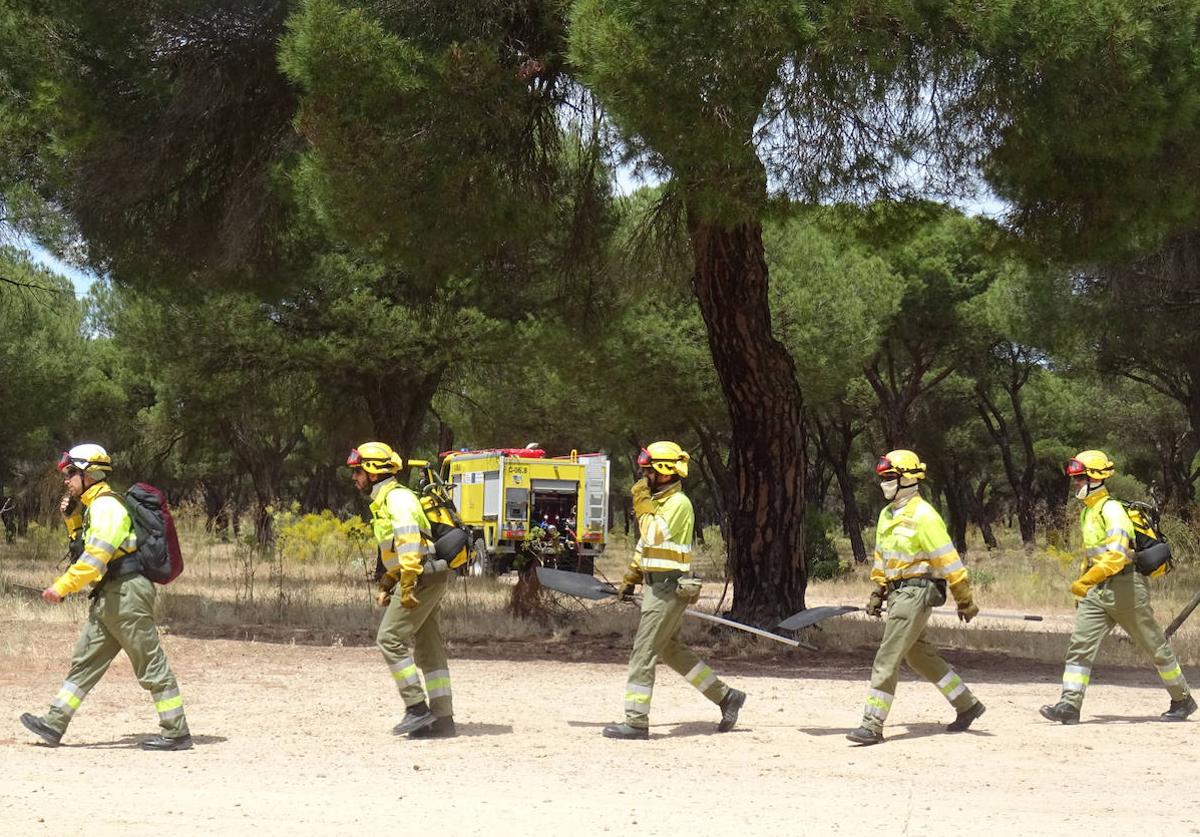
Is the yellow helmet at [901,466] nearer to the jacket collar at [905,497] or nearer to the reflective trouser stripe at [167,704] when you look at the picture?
the jacket collar at [905,497]

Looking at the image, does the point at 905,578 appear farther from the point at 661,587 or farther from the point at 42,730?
the point at 42,730

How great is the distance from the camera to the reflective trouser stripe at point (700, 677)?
8.40m

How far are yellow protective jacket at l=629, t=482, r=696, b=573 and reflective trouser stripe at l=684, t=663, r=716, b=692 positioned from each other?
1.97 ft

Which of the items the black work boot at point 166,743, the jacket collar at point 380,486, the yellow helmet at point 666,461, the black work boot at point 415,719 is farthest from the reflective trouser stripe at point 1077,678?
the black work boot at point 166,743

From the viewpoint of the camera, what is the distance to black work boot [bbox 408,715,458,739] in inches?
327

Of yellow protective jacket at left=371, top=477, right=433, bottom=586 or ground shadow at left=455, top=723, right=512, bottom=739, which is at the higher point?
yellow protective jacket at left=371, top=477, right=433, bottom=586

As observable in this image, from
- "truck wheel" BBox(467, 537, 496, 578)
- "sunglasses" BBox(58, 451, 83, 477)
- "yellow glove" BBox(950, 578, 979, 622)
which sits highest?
"sunglasses" BBox(58, 451, 83, 477)

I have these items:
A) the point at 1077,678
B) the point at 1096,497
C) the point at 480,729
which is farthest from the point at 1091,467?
the point at 480,729

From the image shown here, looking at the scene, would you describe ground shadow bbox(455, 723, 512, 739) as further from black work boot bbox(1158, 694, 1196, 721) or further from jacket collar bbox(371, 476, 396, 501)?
black work boot bbox(1158, 694, 1196, 721)

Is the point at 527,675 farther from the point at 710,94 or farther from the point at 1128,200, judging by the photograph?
the point at 1128,200

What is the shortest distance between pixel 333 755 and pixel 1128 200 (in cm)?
812

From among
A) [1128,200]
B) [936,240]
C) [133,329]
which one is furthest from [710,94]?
[936,240]

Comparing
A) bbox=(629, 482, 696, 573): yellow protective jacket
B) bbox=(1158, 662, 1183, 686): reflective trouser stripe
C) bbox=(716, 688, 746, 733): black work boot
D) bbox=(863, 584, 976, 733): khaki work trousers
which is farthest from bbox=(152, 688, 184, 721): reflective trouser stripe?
bbox=(1158, 662, 1183, 686): reflective trouser stripe

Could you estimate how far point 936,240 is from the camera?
103 ft
